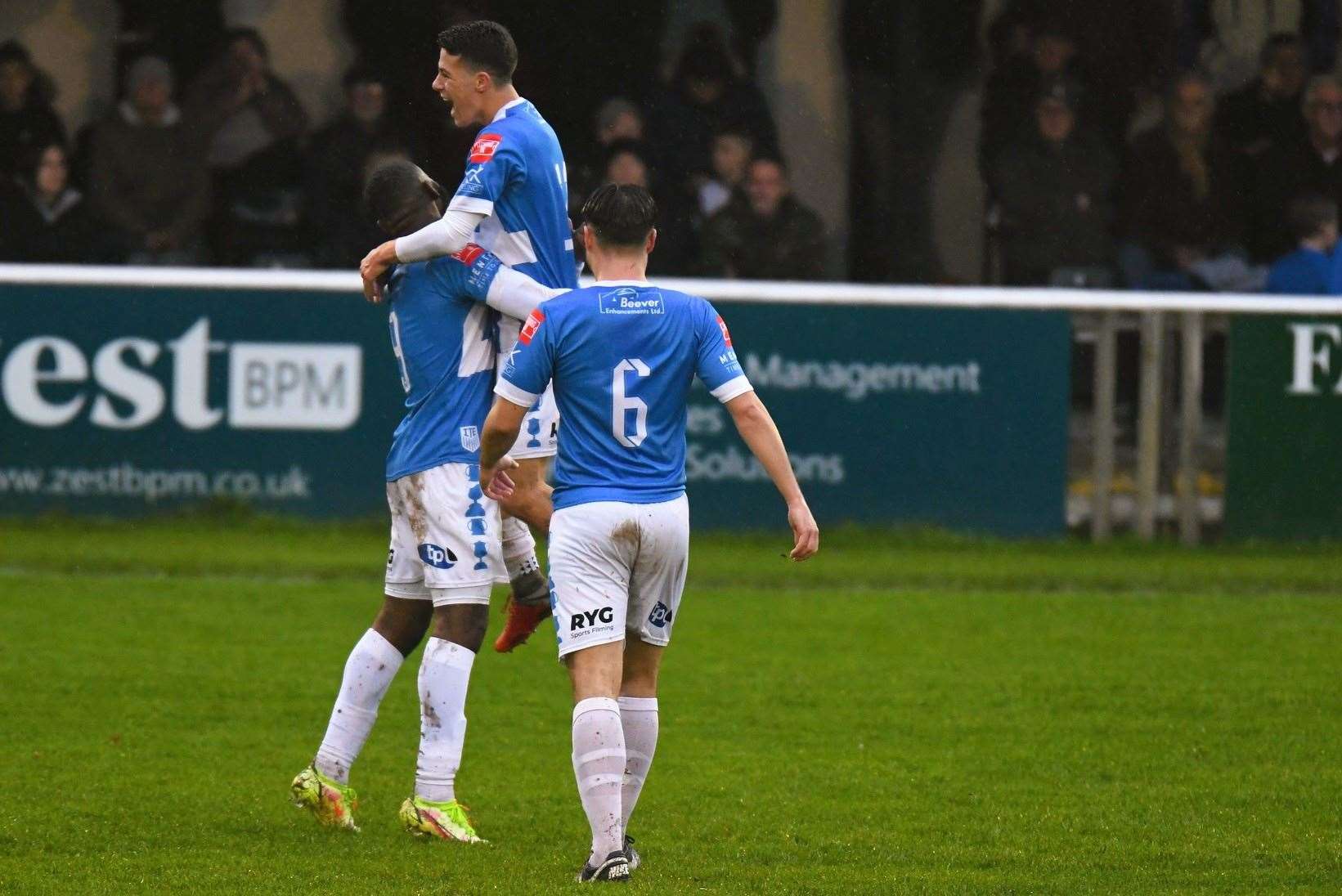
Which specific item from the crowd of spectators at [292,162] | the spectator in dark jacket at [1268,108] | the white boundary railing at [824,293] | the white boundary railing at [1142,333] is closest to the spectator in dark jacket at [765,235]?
the crowd of spectators at [292,162]

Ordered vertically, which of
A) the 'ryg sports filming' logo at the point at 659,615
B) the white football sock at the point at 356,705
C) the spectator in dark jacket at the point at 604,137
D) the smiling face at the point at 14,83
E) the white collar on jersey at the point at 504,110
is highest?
the smiling face at the point at 14,83

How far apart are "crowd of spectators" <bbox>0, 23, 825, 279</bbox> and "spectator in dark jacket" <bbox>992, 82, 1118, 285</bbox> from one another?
139 centimetres

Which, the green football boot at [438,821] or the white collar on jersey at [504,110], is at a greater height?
the white collar on jersey at [504,110]

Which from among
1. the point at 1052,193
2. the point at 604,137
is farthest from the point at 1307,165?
the point at 604,137

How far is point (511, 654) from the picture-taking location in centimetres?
959

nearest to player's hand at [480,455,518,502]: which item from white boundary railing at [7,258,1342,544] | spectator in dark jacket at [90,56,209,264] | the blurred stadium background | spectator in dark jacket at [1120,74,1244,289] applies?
the blurred stadium background

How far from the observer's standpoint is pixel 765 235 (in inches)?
567

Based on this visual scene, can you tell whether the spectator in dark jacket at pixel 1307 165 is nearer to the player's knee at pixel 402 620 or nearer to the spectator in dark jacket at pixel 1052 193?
the spectator in dark jacket at pixel 1052 193

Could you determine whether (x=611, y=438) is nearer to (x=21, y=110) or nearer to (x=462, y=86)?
(x=462, y=86)

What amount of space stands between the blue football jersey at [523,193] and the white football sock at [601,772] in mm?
1478

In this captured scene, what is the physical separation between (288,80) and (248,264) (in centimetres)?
132

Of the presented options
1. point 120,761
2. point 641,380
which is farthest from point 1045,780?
point 120,761

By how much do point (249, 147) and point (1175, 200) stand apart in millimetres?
6537

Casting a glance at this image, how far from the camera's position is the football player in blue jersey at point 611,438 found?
533 cm
